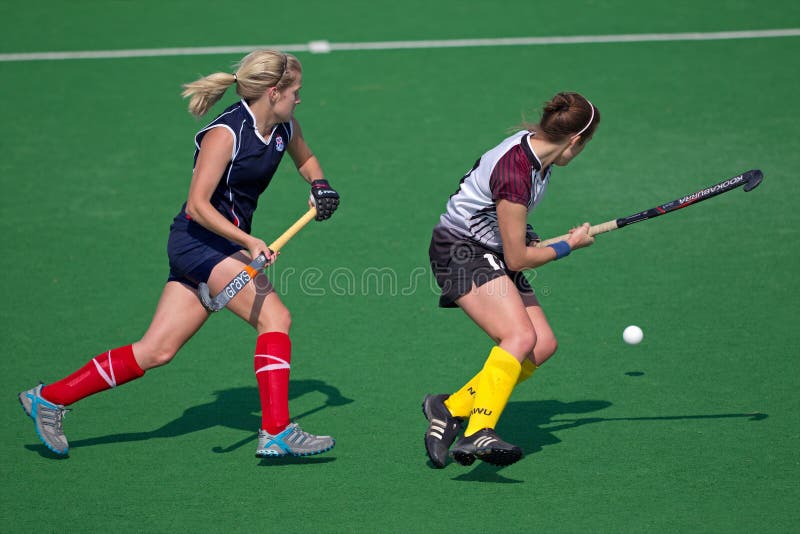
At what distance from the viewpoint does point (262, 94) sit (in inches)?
188

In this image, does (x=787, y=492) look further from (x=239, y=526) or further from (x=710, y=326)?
(x=239, y=526)

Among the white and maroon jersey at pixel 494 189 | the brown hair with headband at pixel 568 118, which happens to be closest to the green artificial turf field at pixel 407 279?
the white and maroon jersey at pixel 494 189

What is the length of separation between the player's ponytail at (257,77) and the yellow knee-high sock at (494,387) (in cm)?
152

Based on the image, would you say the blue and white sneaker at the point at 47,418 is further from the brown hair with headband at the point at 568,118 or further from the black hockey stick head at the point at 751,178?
the black hockey stick head at the point at 751,178

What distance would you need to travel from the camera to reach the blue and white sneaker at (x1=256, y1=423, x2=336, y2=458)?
15.7 feet

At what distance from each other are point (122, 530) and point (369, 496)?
1014 mm

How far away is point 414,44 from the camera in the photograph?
35.2 feet

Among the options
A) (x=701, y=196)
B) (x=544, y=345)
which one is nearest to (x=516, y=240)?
(x=544, y=345)

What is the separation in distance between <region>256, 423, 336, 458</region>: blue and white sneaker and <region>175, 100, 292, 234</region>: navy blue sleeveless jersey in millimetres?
955

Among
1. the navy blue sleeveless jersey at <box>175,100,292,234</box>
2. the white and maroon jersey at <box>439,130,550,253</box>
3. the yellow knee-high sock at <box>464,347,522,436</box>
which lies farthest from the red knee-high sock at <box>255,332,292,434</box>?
the white and maroon jersey at <box>439,130,550,253</box>

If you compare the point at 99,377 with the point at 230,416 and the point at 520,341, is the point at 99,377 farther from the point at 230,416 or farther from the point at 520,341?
the point at 520,341

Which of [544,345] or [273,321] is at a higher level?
[273,321]

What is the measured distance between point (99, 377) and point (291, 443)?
3.11 ft

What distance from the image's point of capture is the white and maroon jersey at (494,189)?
4.54 metres
